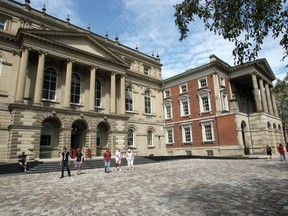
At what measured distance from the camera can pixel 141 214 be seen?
17.7 ft

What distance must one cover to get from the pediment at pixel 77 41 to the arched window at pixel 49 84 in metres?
3.52

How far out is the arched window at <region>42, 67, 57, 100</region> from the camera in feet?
77.8

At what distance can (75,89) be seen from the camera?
2636 cm

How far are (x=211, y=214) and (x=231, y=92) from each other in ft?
105

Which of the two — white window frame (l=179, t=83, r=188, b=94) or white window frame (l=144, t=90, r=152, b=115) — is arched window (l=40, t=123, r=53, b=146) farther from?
white window frame (l=179, t=83, r=188, b=94)

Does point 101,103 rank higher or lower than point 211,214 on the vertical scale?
higher

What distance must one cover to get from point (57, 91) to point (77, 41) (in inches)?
280

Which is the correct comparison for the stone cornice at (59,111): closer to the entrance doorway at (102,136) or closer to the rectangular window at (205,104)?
the entrance doorway at (102,136)

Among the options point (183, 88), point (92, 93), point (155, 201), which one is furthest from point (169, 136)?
point (155, 201)

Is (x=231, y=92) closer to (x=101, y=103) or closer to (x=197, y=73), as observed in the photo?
(x=197, y=73)

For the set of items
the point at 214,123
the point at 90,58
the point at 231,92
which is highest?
the point at 90,58

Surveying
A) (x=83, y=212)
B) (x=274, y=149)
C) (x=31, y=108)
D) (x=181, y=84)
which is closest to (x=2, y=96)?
(x=31, y=108)

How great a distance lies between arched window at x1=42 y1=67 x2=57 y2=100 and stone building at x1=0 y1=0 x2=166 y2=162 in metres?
0.10

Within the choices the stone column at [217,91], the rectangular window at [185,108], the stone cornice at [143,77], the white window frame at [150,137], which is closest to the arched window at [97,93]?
the stone cornice at [143,77]
